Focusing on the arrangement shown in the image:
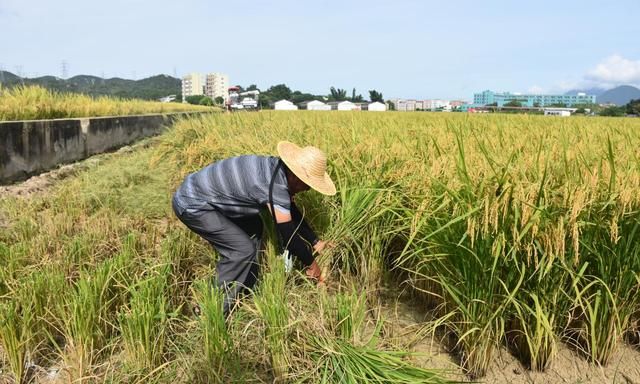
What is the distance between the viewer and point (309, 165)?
2312 millimetres

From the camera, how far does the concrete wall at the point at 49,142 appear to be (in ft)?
16.0

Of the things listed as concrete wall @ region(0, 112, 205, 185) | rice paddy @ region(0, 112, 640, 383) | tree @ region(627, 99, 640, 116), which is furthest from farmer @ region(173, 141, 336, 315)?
tree @ region(627, 99, 640, 116)

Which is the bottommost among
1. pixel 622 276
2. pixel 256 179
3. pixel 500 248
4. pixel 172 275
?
pixel 172 275

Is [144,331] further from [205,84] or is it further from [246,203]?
[205,84]

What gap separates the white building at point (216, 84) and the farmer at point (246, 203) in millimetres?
104334

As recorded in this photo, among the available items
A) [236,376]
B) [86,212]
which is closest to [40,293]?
[236,376]

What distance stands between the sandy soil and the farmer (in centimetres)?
63

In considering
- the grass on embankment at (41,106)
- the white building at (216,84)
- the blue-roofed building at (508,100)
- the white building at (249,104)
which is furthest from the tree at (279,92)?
the grass on embankment at (41,106)

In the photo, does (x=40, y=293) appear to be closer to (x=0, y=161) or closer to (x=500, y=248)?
(x=500, y=248)

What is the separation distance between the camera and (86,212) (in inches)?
148

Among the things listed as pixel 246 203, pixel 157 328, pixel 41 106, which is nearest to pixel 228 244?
pixel 246 203

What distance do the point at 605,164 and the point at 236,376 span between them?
2.02 metres

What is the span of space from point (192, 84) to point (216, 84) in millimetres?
6597

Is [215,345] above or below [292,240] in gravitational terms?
below
